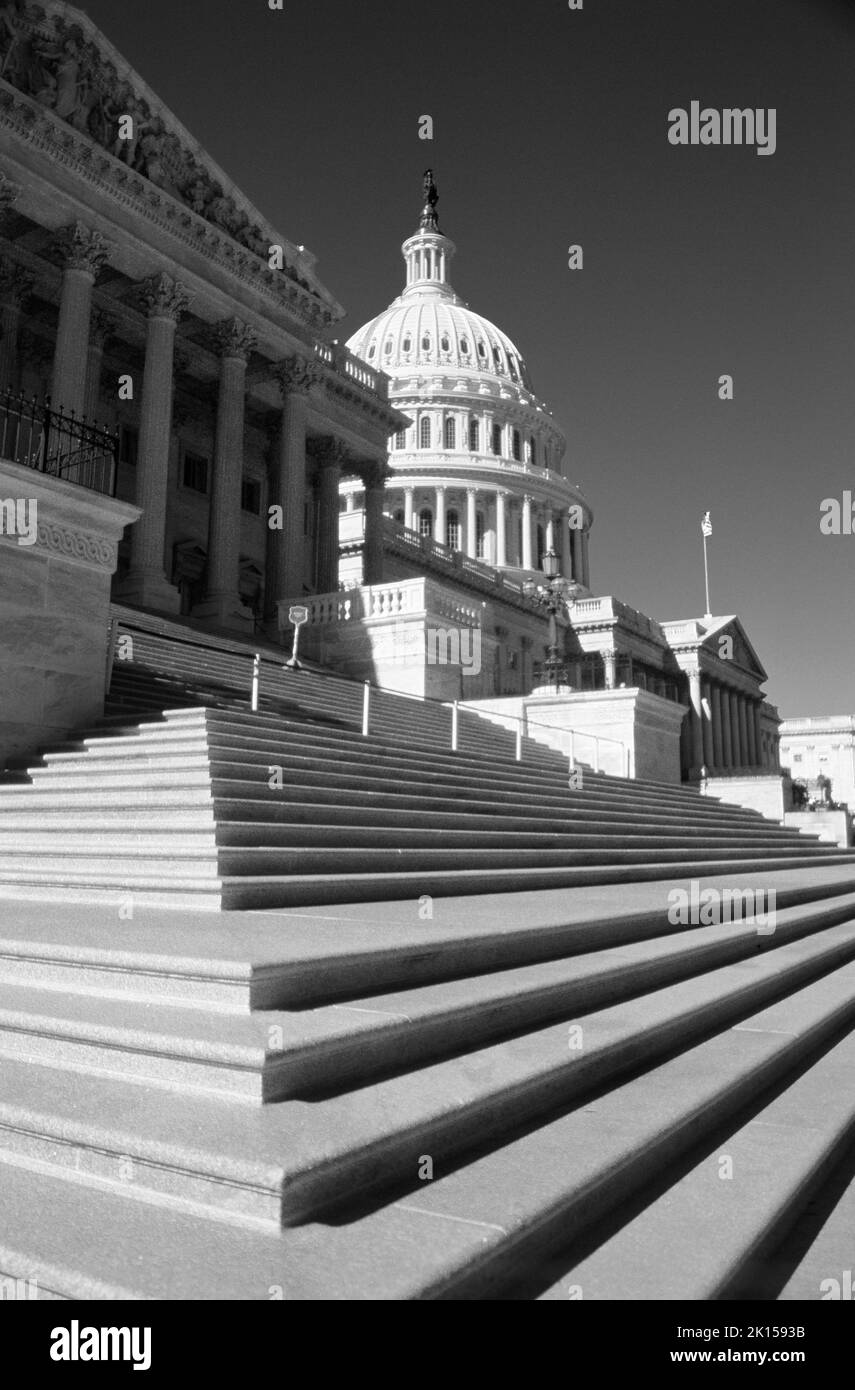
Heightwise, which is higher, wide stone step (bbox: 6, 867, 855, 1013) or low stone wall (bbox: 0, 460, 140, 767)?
low stone wall (bbox: 0, 460, 140, 767)

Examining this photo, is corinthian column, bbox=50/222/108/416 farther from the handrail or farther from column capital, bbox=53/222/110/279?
the handrail

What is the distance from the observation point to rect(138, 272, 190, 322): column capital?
1102 inches

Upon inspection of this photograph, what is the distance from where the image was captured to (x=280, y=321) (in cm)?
3234

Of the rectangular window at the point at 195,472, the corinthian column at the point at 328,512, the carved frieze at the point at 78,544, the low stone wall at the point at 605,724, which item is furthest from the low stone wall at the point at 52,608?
the rectangular window at the point at 195,472

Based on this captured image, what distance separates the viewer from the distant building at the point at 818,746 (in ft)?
384

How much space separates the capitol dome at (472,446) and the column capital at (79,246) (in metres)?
59.5

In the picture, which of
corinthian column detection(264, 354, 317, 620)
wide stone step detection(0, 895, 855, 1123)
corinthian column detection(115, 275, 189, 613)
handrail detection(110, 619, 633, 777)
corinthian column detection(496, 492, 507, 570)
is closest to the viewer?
wide stone step detection(0, 895, 855, 1123)

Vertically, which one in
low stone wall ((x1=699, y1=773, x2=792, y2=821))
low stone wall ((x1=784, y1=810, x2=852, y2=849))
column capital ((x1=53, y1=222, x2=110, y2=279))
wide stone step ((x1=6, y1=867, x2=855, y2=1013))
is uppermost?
column capital ((x1=53, y1=222, x2=110, y2=279))

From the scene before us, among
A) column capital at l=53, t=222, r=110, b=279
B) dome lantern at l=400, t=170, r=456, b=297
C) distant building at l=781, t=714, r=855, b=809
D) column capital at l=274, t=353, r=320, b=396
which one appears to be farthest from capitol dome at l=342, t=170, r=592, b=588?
column capital at l=53, t=222, r=110, b=279

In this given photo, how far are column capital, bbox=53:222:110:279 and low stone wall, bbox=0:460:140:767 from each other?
15768mm

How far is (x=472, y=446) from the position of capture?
321ft

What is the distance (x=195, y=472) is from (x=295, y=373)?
18.7ft

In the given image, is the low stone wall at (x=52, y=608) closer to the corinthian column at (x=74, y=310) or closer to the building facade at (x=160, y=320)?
the building facade at (x=160, y=320)
